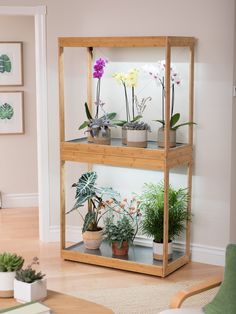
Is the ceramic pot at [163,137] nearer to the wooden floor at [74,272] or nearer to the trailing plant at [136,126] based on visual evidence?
the trailing plant at [136,126]

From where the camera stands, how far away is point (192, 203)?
5633mm

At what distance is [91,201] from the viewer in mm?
5781

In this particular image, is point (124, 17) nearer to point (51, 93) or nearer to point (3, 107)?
point (51, 93)

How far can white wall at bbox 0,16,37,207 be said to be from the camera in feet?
24.0

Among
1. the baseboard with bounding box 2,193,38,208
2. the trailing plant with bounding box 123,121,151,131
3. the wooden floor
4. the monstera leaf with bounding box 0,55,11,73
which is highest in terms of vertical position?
the monstera leaf with bounding box 0,55,11,73

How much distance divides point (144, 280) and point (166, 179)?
775 mm

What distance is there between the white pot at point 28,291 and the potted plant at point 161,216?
1.84m

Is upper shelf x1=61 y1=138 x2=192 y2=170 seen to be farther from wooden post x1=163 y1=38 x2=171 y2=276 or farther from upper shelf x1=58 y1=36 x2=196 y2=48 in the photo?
upper shelf x1=58 y1=36 x2=196 y2=48

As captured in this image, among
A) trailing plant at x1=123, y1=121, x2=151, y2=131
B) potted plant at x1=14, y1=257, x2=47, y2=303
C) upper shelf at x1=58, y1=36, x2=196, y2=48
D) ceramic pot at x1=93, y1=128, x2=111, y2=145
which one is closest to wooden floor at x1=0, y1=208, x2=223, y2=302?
ceramic pot at x1=93, y1=128, x2=111, y2=145

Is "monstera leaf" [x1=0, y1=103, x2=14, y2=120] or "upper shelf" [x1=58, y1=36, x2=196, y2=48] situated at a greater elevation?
"upper shelf" [x1=58, y1=36, x2=196, y2=48]

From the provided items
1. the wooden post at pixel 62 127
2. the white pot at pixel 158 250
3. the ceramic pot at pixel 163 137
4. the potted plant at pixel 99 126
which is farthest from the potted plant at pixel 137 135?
the white pot at pixel 158 250

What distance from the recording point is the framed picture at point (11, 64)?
23.9 ft

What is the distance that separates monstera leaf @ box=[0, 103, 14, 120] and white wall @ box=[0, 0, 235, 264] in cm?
183

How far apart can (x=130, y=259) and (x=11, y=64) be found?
2.87m
